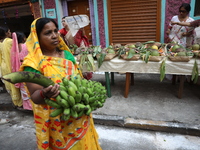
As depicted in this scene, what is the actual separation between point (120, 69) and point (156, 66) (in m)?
0.74

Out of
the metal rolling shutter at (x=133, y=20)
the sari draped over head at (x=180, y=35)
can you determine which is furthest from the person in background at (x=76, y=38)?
the sari draped over head at (x=180, y=35)

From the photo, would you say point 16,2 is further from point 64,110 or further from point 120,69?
point 64,110

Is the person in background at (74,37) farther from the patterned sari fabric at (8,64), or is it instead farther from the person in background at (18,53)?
the patterned sari fabric at (8,64)

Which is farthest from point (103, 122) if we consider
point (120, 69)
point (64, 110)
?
point (64, 110)

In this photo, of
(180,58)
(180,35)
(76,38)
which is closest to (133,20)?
(180,35)

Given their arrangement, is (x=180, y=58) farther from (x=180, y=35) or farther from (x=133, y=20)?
(x=133, y=20)

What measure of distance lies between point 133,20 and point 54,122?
520cm

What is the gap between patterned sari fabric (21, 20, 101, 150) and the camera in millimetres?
1337

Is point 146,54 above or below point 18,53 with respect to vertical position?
below

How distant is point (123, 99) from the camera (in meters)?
3.69

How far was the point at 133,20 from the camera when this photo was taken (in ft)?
18.6

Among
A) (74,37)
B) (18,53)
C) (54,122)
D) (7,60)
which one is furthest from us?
(74,37)

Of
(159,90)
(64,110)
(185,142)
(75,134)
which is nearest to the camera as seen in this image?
(64,110)

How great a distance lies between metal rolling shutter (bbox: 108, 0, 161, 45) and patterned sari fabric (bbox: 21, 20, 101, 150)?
481cm
